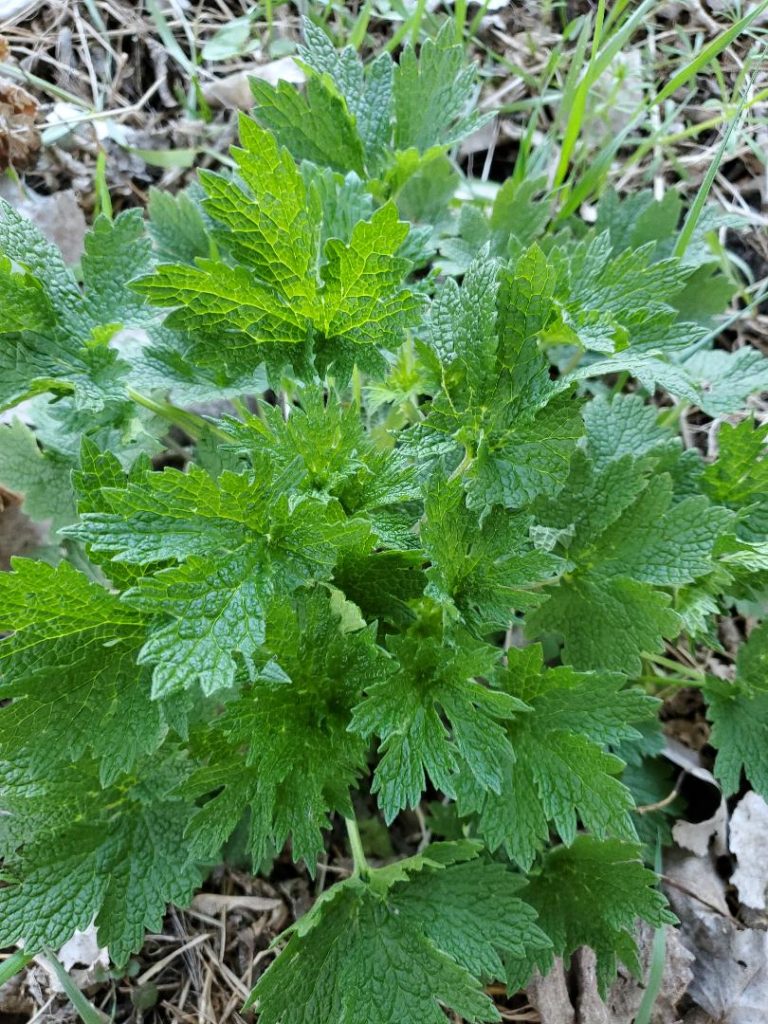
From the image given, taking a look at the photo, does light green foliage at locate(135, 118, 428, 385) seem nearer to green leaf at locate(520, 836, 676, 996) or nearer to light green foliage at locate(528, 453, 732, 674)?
light green foliage at locate(528, 453, 732, 674)

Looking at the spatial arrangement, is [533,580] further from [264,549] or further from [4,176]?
[4,176]

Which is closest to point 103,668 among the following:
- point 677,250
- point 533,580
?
point 533,580

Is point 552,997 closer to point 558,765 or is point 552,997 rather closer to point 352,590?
point 558,765

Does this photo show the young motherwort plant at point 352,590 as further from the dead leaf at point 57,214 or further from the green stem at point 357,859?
the dead leaf at point 57,214

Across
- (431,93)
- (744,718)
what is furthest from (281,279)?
(744,718)

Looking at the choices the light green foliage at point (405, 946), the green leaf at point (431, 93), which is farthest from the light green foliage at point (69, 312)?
the light green foliage at point (405, 946)

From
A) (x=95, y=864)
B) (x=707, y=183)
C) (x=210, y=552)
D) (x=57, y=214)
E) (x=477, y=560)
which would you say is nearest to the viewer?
(x=210, y=552)
